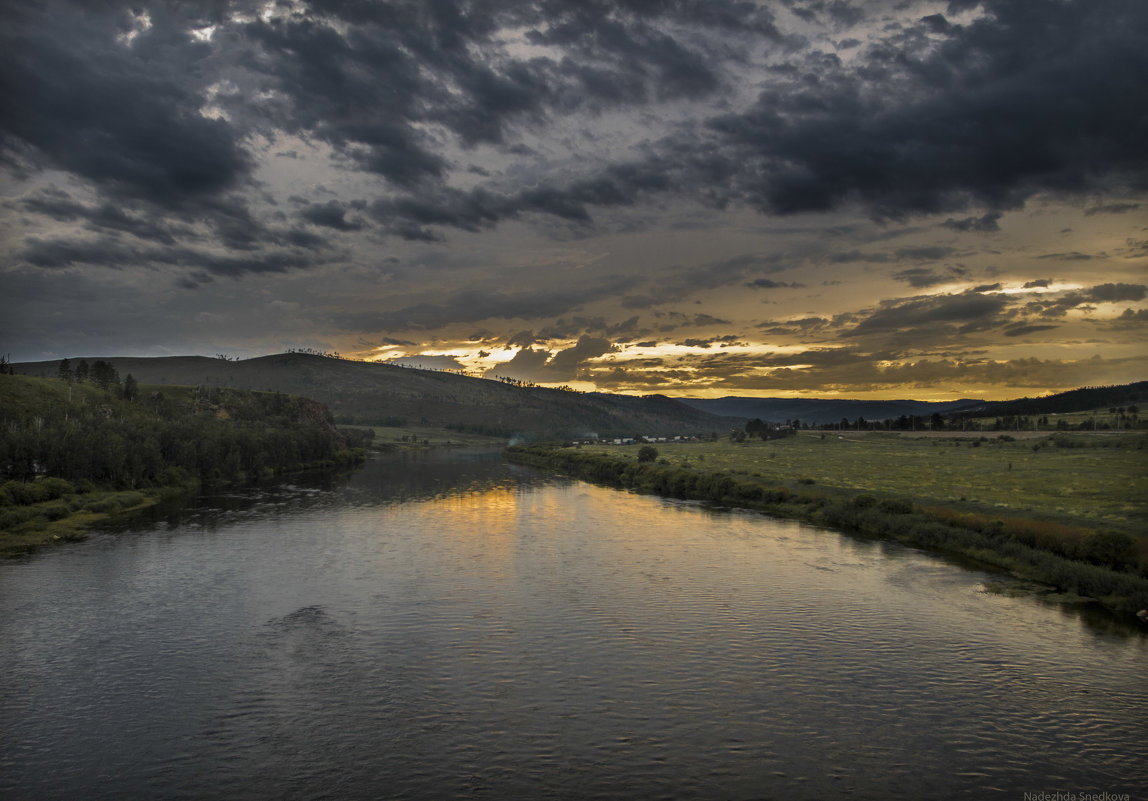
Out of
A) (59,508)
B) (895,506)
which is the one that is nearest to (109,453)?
(59,508)

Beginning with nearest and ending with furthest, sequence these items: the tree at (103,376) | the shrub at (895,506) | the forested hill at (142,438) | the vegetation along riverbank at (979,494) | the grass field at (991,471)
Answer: the vegetation along riverbank at (979,494), the grass field at (991,471), the shrub at (895,506), the forested hill at (142,438), the tree at (103,376)

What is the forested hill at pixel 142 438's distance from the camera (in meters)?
74.3

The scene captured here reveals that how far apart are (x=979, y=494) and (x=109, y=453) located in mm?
92547

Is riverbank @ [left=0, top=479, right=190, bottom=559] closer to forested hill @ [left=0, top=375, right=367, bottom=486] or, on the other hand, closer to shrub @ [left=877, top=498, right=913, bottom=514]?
forested hill @ [left=0, top=375, right=367, bottom=486]

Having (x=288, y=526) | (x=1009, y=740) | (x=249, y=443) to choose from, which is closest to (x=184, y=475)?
(x=249, y=443)

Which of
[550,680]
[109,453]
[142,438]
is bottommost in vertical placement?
[550,680]

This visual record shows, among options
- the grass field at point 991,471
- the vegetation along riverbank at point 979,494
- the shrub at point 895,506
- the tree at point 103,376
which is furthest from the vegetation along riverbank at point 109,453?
the grass field at point 991,471

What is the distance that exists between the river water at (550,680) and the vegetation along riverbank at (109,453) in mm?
19746

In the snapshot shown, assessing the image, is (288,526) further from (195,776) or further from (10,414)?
(10,414)

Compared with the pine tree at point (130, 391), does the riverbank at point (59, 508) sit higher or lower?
lower

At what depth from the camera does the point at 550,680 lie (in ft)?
84.3

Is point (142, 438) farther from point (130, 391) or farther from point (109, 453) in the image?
point (130, 391)

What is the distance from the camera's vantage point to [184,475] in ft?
298

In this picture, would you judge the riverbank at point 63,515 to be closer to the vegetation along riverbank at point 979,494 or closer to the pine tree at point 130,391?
the vegetation along riverbank at point 979,494
